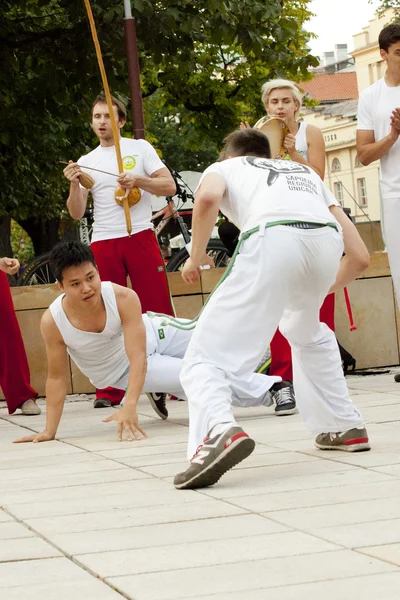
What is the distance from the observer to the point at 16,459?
260 inches

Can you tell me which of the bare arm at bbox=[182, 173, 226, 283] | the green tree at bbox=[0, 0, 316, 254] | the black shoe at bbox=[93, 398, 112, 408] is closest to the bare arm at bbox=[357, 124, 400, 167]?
the black shoe at bbox=[93, 398, 112, 408]

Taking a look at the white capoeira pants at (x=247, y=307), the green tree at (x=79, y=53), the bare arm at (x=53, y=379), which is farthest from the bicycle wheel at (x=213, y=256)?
the white capoeira pants at (x=247, y=307)

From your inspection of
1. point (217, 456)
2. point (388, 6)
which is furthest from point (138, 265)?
point (388, 6)

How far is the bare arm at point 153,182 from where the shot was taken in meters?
8.59

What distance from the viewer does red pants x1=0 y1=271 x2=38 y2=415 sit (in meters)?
8.98

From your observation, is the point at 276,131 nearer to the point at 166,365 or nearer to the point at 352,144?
the point at 166,365

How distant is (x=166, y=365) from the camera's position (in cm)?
775

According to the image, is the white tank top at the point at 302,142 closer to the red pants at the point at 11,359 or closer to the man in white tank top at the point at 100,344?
the man in white tank top at the point at 100,344

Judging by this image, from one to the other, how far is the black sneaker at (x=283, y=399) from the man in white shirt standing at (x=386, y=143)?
1249 mm

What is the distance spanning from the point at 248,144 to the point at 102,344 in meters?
2.15

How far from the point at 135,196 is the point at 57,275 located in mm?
1772

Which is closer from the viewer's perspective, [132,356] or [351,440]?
[351,440]

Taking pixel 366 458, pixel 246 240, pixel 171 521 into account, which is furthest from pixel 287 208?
pixel 171 521

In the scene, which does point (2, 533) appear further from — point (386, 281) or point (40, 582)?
point (386, 281)
